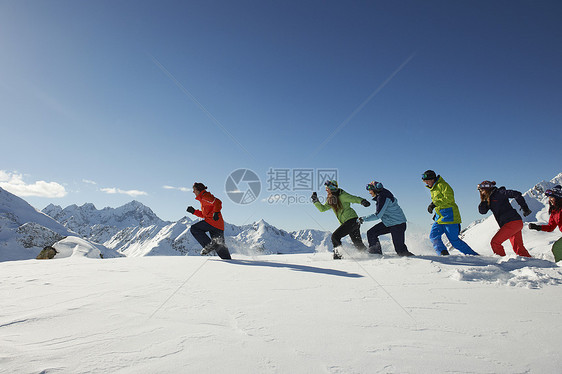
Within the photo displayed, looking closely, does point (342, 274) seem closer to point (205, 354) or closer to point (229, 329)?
point (229, 329)

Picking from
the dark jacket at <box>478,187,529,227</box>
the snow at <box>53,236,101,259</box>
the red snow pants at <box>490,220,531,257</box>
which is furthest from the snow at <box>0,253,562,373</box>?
the snow at <box>53,236,101,259</box>

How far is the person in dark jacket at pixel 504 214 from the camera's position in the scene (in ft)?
20.5

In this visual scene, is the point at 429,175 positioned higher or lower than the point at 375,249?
higher

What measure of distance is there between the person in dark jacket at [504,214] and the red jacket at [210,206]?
7.04 metres

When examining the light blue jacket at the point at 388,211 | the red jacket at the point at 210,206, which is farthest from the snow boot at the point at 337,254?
the red jacket at the point at 210,206

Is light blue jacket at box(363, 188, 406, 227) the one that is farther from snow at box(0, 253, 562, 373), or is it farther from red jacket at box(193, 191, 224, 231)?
red jacket at box(193, 191, 224, 231)

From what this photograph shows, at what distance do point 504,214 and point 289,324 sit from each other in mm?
6794

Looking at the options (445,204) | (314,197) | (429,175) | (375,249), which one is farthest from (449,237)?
(314,197)

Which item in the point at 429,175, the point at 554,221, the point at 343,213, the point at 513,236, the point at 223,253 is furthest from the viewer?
the point at 223,253

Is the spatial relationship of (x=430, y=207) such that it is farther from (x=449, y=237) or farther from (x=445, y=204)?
(x=449, y=237)

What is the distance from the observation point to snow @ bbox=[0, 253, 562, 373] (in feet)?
5.43

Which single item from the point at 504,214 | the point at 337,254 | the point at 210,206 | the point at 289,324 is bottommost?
the point at 289,324

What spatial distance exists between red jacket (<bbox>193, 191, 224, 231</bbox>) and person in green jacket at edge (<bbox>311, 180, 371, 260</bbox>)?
111 inches

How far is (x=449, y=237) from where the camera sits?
708 cm
